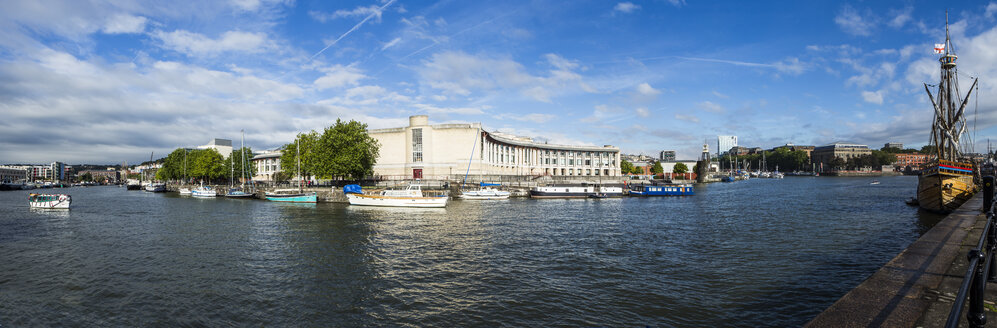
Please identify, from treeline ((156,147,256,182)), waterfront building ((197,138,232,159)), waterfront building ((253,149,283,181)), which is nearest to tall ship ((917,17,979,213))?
treeline ((156,147,256,182))

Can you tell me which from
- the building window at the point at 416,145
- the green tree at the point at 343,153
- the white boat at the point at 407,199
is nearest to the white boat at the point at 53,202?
the green tree at the point at 343,153

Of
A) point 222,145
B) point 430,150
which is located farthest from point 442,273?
point 222,145

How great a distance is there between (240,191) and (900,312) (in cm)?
8709

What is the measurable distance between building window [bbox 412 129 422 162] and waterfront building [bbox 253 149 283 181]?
66594 mm

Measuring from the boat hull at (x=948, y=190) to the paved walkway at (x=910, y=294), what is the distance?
32.1m

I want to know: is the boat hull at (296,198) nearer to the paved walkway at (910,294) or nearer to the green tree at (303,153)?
the green tree at (303,153)

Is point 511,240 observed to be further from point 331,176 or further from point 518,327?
point 331,176

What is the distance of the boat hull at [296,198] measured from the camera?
62253 mm

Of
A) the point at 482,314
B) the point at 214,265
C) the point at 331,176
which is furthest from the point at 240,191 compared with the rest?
the point at 482,314

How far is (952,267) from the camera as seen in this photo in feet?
31.6

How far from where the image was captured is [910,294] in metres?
8.10

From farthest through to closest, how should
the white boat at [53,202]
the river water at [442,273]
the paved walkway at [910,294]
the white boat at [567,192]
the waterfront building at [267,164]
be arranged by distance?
the waterfront building at [267,164] → the white boat at [567,192] → the white boat at [53,202] → the river water at [442,273] → the paved walkway at [910,294]

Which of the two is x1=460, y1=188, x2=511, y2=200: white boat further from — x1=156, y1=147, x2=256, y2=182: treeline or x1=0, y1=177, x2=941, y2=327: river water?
x1=156, y1=147, x2=256, y2=182: treeline

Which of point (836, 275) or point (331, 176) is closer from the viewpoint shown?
point (836, 275)
